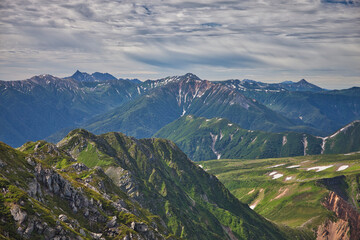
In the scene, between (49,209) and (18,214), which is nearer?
(18,214)

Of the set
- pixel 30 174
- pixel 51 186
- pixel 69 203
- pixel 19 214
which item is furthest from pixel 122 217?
pixel 19 214

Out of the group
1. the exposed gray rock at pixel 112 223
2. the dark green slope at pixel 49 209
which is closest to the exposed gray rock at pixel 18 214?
the dark green slope at pixel 49 209

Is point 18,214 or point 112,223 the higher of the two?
point 18,214

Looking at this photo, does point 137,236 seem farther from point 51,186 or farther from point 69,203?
point 51,186

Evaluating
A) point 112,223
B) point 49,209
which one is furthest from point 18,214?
point 112,223

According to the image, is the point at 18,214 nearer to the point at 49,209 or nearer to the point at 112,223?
the point at 49,209

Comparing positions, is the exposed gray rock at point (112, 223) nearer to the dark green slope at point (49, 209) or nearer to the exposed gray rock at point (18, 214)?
the dark green slope at point (49, 209)

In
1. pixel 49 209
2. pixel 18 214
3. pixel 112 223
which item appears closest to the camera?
pixel 18 214

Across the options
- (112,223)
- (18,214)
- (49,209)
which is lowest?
(112,223)

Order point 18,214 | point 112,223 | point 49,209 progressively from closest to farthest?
point 18,214, point 49,209, point 112,223

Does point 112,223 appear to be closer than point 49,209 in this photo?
No

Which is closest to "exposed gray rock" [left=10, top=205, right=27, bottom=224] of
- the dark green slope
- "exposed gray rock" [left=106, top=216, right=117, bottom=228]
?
the dark green slope

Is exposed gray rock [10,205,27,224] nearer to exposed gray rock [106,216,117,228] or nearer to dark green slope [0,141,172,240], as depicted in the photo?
dark green slope [0,141,172,240]

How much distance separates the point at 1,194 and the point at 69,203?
102ft
